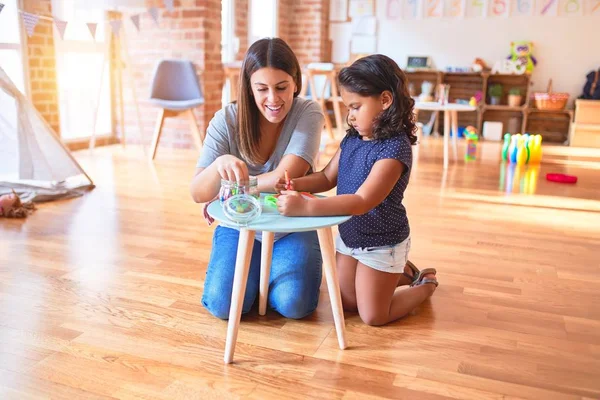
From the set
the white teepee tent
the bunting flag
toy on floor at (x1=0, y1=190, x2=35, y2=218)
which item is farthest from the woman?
the bunting flag

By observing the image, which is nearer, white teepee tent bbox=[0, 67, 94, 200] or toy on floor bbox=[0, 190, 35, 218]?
toy on floor bbox=[0, 190, 35, 218]

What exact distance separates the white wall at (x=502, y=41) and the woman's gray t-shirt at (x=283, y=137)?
17.3 feet

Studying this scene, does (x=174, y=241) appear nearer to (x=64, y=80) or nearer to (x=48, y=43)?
(x=48, y=43)

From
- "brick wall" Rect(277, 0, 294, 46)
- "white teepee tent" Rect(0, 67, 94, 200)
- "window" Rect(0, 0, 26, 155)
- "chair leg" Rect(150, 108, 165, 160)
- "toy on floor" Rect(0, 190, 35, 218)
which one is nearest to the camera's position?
"toy on floor" Rect(0, 190, 35, 218)

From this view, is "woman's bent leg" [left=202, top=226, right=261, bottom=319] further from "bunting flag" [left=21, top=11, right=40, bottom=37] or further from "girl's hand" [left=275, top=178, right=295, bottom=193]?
"bunting flag" [left=21, top=11, right=40, bottom=37]

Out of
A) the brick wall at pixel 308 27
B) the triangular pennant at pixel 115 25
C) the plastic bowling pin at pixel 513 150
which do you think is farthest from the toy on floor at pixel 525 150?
the triangular pennant at pixel 115 25

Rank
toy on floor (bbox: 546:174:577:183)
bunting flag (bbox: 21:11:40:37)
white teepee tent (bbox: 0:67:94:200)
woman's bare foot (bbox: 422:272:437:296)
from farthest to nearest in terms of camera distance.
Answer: toy on floor (bbox: 546:174:577:183)
bunting flag (bbox: 21:11:40:37)
white teepee tent (bbox: 0:67:94:200)
woman's bare foot (bbox: 422:272:437:296)

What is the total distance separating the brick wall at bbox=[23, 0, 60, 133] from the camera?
12.5 feet

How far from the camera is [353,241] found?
1624 millimetres

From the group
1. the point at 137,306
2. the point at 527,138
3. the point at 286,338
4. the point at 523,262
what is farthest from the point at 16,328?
the point at 527,138

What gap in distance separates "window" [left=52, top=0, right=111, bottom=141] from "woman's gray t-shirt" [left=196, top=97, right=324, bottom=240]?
294 cm

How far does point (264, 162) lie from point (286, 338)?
1.67 ft

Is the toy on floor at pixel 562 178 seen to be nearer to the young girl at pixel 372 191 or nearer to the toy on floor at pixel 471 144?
the toy on floor at pixel 471 144

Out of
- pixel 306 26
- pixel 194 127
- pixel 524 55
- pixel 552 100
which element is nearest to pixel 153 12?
pixel 194 127
